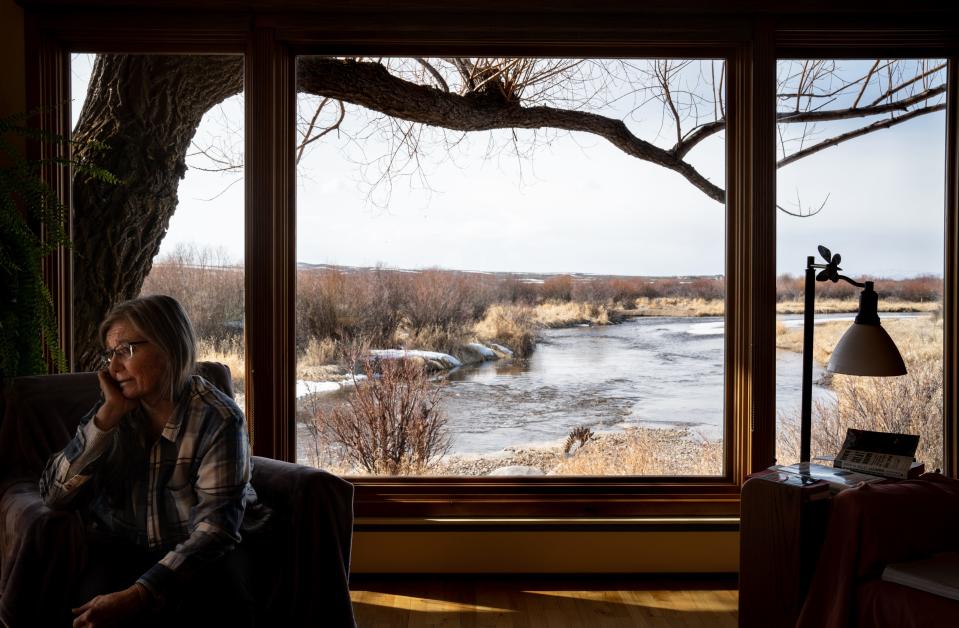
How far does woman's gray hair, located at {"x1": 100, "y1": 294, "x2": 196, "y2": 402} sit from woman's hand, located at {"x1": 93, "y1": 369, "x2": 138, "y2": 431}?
0.10m

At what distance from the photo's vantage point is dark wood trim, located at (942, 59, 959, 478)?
9.87ft

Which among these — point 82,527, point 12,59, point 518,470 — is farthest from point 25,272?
point 518,470

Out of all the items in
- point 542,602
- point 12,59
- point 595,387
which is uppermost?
point 12,59

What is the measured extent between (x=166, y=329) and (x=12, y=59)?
1.96 metres

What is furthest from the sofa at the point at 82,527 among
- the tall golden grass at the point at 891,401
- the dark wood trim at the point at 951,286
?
the dark wood trim at the point at 951,286

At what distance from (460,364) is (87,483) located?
162 cm

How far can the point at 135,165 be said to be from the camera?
9.97 ft

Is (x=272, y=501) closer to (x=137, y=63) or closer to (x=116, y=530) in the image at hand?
(x=116, y=530)

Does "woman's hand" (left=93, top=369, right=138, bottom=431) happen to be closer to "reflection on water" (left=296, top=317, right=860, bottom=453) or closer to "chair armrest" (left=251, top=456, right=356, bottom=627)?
"chair armrest" (left=251, top=456, right=356, bottom=627)

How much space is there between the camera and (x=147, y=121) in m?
3.04

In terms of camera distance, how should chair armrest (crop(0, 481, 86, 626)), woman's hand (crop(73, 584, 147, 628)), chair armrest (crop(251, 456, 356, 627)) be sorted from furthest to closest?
chair armrest (crop(251, 456, 356, 627)), chair armrest (crop(0, 481, 86, 626)), woman's hand (crop(73, 584, 147, 628))

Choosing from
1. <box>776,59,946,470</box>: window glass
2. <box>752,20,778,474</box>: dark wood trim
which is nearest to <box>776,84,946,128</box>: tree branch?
<box>776,59,946,470</box>: window glass

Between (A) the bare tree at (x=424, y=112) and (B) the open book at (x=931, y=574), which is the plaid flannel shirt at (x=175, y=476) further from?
(B) the open book at (x=931, y=574)

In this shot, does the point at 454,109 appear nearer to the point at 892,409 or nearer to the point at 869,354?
the point at 869,354
